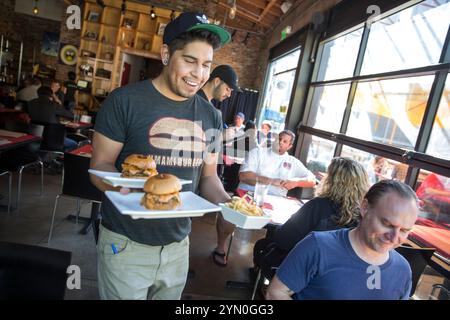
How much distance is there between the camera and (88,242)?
3240mm

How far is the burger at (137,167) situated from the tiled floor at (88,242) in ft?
5.34

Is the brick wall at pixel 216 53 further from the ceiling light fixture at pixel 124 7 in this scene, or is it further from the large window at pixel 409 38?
the large window at pixel 409 38

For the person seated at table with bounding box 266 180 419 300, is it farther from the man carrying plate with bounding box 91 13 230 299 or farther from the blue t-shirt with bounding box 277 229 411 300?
the man carrying plate with bounding box 91 13 230 299

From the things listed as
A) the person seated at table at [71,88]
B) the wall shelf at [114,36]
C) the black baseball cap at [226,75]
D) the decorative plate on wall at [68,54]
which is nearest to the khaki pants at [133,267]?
the black baseball cap at [226,75]

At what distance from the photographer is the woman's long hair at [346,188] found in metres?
2.07

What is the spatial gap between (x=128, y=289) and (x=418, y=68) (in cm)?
290

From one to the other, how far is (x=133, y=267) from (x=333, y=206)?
55.3 inches

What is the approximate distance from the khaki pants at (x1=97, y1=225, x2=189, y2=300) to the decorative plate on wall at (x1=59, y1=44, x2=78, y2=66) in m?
9.39

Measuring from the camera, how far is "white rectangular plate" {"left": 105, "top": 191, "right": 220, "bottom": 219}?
3.22 ft

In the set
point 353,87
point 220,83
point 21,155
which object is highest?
point 353,87

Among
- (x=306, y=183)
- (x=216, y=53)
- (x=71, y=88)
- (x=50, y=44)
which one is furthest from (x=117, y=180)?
(x=50, y=44)

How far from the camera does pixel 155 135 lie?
1.29m

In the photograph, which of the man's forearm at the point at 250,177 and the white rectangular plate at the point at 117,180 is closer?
the white rectangular plate at the point at 117,180
